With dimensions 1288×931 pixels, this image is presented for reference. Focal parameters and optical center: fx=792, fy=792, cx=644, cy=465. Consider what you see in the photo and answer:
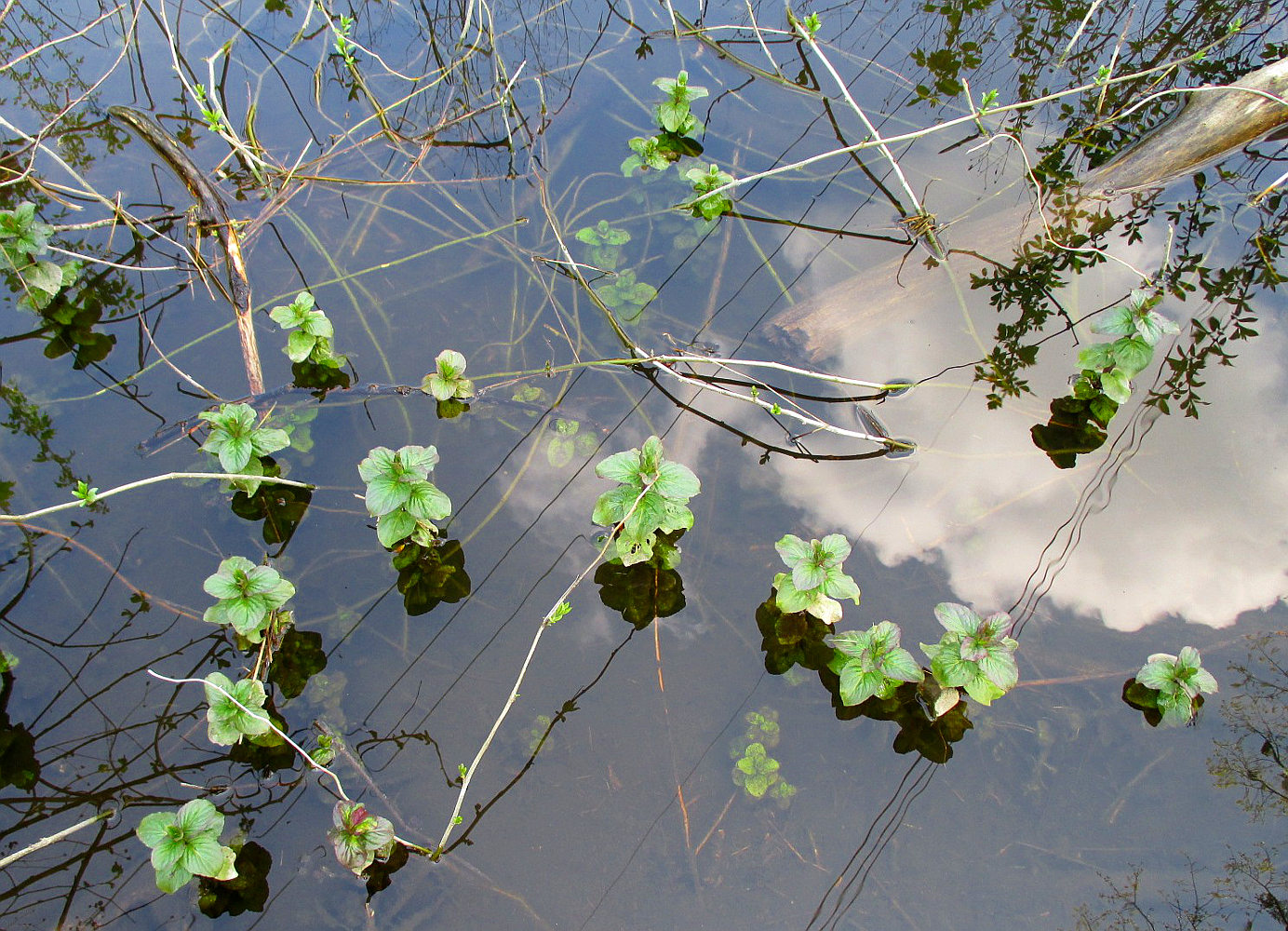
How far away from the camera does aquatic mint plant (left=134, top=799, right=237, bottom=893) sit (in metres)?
2.28

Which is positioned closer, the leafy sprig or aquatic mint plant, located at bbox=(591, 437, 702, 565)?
aquatic mint plant, located at bbox=(591, 437, 702, 565)

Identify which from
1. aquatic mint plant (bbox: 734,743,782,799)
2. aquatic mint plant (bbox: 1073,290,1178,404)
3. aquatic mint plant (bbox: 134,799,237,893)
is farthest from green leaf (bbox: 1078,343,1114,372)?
aquatic mint plant (bbox: 134,799,237,893)

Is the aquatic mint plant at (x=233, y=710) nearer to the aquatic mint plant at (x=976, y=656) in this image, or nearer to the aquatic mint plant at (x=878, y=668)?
the aquatic mint plant at (x=878, y=668)

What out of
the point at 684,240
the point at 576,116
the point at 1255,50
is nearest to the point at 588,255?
the point at 684,240

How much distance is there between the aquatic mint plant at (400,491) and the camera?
288cm

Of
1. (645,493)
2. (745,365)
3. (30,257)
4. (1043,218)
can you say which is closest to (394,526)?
(645,493)

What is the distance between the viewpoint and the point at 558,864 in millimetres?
2559

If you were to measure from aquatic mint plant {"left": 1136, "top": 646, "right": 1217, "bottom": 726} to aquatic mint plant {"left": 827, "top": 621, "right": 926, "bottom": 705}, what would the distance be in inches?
30.8

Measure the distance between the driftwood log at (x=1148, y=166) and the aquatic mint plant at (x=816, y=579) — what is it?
4.89 ft

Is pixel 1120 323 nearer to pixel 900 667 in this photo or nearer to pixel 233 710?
pixel 900 667

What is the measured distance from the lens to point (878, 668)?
8.91ft

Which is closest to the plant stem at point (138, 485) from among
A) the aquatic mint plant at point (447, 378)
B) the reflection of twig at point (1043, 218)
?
the aquatic mint plant at point (447, 378)

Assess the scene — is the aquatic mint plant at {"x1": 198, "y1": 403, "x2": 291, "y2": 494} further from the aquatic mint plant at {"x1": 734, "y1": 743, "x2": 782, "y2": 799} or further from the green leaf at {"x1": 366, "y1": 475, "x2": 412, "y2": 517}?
the aquatic mint plant at {"x1": 734, "y1": 743, "x2": 782, "y2": 799}

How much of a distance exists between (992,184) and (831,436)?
210 cm
